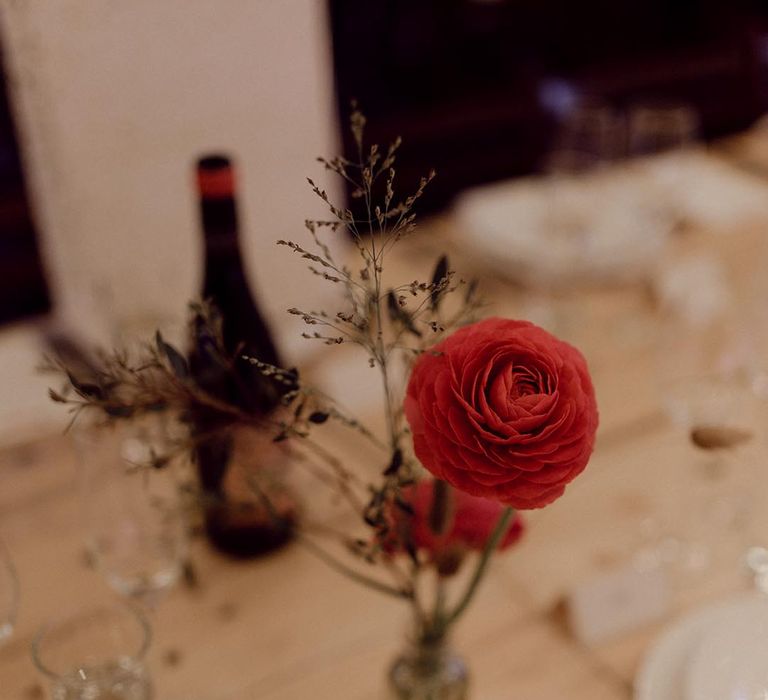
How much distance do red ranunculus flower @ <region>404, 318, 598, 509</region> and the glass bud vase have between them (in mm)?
301

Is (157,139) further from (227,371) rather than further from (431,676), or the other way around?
(431,676)

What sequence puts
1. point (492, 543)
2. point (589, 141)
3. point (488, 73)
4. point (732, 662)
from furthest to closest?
point (488, 73) → point (589, 141) → point (732, 662) → point (492, 543)

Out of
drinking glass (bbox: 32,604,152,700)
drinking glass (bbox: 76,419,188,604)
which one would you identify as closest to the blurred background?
drinking glass (bbox: 76,419,188,604)

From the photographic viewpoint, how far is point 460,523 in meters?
0.63

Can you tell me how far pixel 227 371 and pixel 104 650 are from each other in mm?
248

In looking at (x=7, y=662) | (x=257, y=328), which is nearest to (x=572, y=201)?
(x=257, y=328)

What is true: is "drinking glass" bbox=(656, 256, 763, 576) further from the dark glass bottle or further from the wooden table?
the dark glass bottle

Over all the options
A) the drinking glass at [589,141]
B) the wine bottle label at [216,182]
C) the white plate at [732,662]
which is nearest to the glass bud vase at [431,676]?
the white plate at [732,662]

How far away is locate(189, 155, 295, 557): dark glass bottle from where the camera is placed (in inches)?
31.4

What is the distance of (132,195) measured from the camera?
127 centimetres

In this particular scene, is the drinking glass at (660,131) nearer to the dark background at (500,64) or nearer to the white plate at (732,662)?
the white plate at (732,662)

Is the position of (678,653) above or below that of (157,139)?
below

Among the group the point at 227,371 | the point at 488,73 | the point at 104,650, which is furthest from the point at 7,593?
the point at 488,73

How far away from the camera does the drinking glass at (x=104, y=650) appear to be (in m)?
0.69
